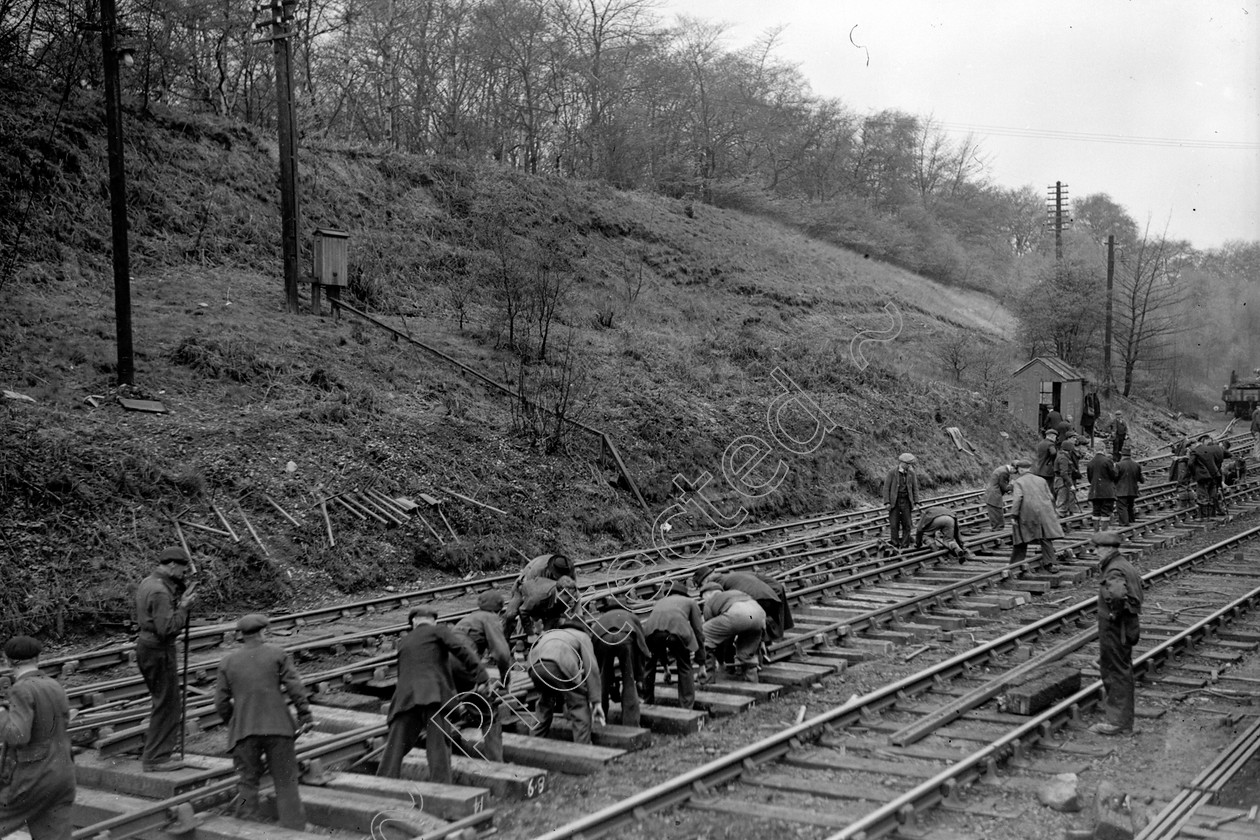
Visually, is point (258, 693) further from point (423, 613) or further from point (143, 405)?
point (143, 405)

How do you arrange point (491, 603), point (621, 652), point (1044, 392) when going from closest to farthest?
1. point (491, 603)
2. point (621, 652)
3. point (1044, 392)

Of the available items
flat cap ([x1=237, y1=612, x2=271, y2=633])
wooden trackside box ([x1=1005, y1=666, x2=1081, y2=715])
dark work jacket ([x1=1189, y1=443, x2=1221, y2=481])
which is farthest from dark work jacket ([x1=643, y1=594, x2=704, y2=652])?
dark work jacket ([x1=1189, y1=443, x2=1221, y2=481])

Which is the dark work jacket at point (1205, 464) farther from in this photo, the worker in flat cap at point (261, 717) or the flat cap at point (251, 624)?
the flat cap at point (251, 624)

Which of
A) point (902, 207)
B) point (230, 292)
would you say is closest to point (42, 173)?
point (230, 292)

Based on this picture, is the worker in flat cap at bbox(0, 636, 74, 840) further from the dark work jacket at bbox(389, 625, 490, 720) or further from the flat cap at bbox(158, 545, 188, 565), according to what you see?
the dark work jacket at bbox(389, 625, 490, 720)

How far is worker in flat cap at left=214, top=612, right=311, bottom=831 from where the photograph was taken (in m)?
7.87

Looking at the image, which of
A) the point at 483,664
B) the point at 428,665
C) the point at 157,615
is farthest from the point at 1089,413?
the point at 157,615

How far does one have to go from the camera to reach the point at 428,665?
8.68 meters

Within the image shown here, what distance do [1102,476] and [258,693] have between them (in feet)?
58.9

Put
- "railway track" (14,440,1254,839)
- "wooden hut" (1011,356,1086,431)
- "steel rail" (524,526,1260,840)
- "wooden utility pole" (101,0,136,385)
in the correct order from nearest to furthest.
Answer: "steel rail" (524,526,1260,840) < "railway track" (14,440,1254,839) < "wooden utility pole" (101,0,136,385) < "wooden hut" (1011,356,1086,431)

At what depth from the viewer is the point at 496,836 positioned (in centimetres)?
764

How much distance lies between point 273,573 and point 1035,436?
29068mm

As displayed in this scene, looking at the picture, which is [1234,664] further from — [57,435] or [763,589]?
[57,435]

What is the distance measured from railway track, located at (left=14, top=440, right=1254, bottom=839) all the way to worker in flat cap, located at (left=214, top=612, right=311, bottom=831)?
1.74 feet
